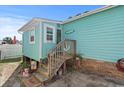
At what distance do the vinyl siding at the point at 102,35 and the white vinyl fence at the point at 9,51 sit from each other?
35.3 feet

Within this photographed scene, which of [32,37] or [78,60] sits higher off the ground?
[32,37]

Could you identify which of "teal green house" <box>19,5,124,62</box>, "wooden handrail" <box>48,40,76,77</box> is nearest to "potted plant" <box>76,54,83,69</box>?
"teal green house" <box>19,5,124,62</box>

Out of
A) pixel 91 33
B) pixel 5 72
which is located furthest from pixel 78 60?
pixel 5 72

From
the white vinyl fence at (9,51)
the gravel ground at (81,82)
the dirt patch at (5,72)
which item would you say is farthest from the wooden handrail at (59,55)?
the white vinyl fence at (9,51)

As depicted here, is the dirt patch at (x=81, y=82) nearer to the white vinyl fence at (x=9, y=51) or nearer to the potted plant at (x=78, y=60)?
the potted plant at (x=78, y=60)

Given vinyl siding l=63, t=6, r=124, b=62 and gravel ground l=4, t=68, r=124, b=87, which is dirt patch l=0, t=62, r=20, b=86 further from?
vinyl siding l=63, t=6, r=124, b=62

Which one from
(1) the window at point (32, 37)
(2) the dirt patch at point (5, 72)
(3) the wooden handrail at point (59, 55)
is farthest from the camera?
(1) the window at point (32, 37)

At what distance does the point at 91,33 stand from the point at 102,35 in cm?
73

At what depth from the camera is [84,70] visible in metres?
6.48

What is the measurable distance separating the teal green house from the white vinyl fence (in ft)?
24.1

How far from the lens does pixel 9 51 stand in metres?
14.6

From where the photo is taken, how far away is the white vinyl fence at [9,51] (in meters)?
13.9

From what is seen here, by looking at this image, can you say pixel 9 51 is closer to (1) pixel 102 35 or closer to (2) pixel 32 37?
(2) pixel 32 37
